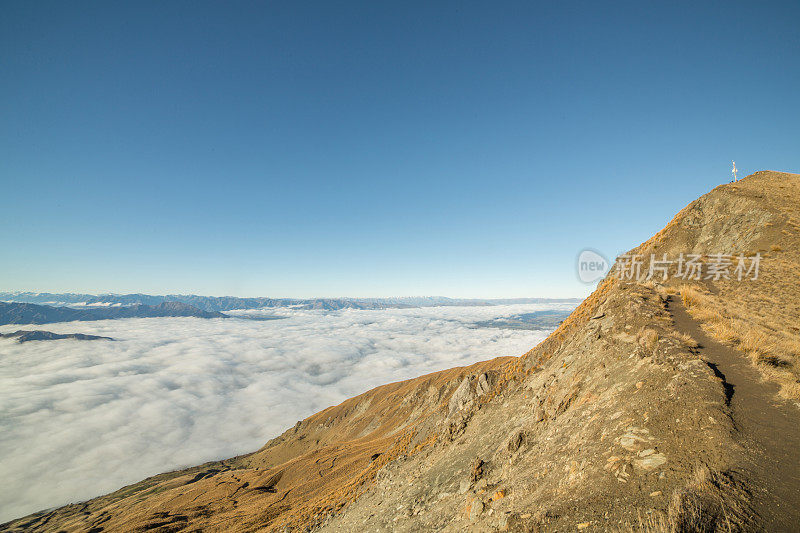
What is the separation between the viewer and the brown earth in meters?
5.59

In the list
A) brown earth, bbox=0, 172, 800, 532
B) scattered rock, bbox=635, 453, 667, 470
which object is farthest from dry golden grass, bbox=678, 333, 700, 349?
scattered rock, bbox=635, 453, 667, 470

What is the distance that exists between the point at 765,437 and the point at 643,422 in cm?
215

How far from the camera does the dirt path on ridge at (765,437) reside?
4719mm

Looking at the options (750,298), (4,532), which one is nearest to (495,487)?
(750,298)

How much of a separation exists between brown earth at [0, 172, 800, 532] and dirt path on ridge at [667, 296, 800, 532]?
0.03 metres

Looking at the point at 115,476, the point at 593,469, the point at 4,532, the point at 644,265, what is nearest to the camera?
the point at 593,469

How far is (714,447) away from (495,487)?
6.27 m

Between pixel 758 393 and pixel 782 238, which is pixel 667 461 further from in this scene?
pixel 782 238

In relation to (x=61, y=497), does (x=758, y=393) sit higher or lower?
higher

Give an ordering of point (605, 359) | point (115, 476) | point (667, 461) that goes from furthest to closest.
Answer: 1. point (115, 476)
2. point (605, 359)
3. point (667, 461)

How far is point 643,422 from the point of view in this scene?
750cm

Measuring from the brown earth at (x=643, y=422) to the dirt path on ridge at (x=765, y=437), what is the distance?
3cm

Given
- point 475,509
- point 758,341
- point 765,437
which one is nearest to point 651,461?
point 765,437

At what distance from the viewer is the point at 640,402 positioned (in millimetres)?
8336
